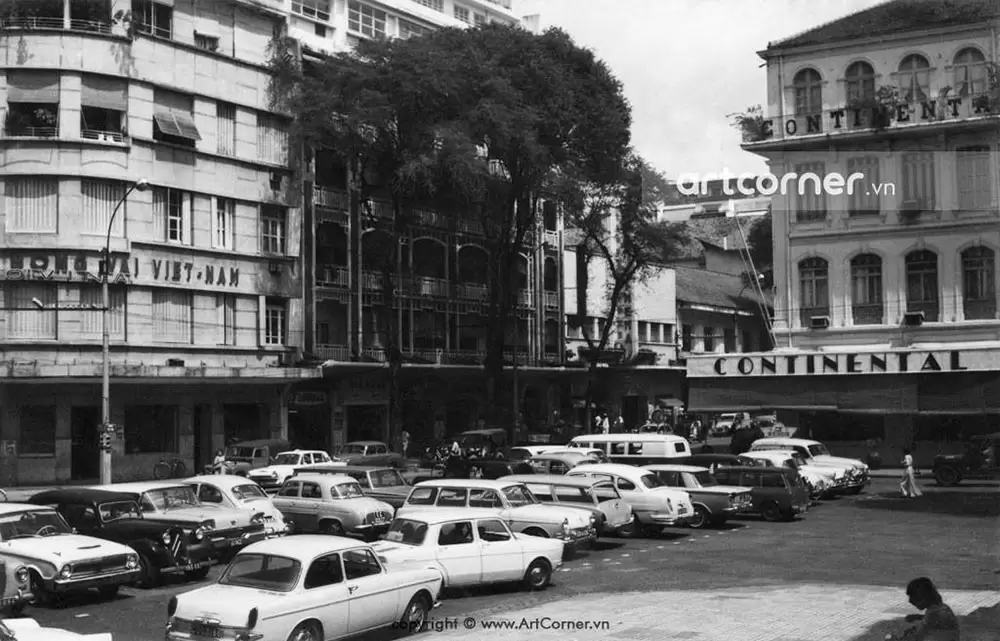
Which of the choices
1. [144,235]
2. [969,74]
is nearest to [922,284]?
[969,74]

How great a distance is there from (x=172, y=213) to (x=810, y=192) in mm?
26389

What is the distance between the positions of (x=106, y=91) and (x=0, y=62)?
3895mm

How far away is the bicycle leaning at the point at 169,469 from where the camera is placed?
146 feet

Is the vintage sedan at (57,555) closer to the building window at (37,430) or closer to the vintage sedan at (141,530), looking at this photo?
the vintage sedan at (141,530)

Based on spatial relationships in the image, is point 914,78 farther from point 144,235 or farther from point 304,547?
point 304,547

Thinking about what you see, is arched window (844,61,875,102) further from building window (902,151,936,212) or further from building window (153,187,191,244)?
building window (153,187,191,244)

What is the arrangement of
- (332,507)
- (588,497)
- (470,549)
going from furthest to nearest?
(332,507)
(588,497)
(470,549)

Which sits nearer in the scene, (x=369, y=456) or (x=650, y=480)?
(x=650, y=480)

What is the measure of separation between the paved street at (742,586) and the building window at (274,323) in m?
27.1

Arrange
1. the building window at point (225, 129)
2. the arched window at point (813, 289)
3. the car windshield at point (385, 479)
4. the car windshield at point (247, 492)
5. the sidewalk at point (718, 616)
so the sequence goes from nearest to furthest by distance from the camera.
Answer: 1. the sidewalk at point (718, 616)
2. the car windshield at point (247, 492)
3. the car windshield at point (385, 479)
4. the arched window at point (813, 289)
5. the building window at point (225, 129)

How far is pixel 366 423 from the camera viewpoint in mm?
56375

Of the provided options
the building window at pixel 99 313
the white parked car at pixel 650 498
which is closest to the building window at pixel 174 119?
the building window at pixel 99 313

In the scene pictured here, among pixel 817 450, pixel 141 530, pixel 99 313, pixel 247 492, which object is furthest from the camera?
pixel 99 313

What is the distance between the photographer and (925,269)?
40125 millimetres
